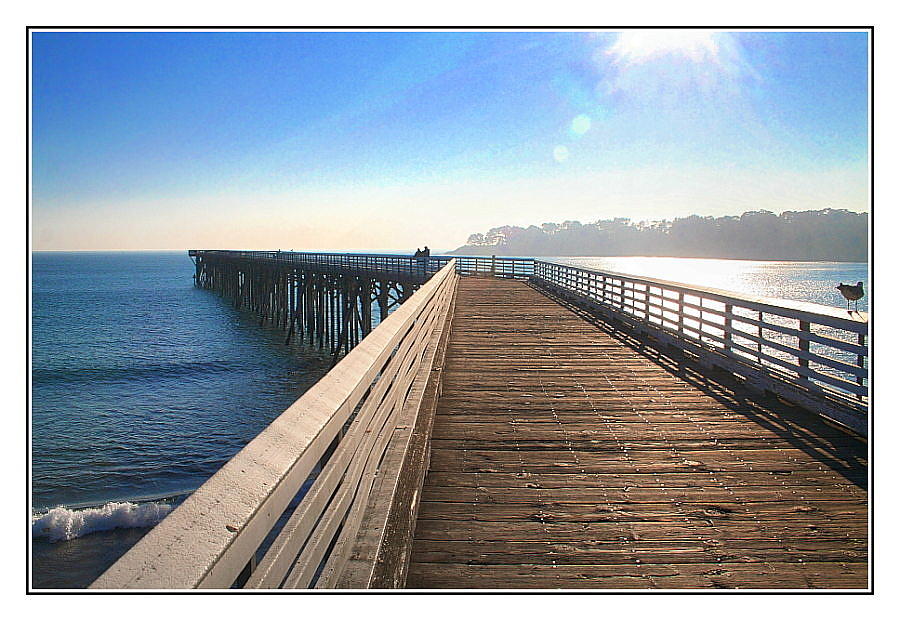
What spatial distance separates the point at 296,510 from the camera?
1.53 metres

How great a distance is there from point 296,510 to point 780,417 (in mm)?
5757

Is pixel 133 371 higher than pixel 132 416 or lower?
higher

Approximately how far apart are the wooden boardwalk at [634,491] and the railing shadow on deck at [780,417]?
2 cm

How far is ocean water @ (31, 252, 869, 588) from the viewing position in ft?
39.2

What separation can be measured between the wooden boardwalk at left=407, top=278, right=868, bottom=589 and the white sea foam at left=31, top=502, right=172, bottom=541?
813 cm


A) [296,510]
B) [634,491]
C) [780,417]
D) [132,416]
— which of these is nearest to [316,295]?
[132,416]

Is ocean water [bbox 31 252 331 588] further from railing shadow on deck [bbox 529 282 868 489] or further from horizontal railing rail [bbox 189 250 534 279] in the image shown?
railing shadow on deck [bbox 529 282 868 489]

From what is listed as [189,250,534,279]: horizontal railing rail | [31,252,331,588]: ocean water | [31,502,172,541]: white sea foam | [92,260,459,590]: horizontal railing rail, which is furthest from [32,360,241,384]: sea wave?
[92,260,459,590]: horizontal railing rail

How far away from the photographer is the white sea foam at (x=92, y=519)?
11.8m

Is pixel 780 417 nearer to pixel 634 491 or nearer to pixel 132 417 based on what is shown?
pixel 634 491

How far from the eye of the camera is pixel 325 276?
1481 inches

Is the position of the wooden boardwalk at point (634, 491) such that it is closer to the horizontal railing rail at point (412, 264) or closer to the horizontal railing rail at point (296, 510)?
the horizontal railing rail at point (296, 510)

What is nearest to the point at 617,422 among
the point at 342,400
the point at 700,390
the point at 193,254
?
the point at 700,390
